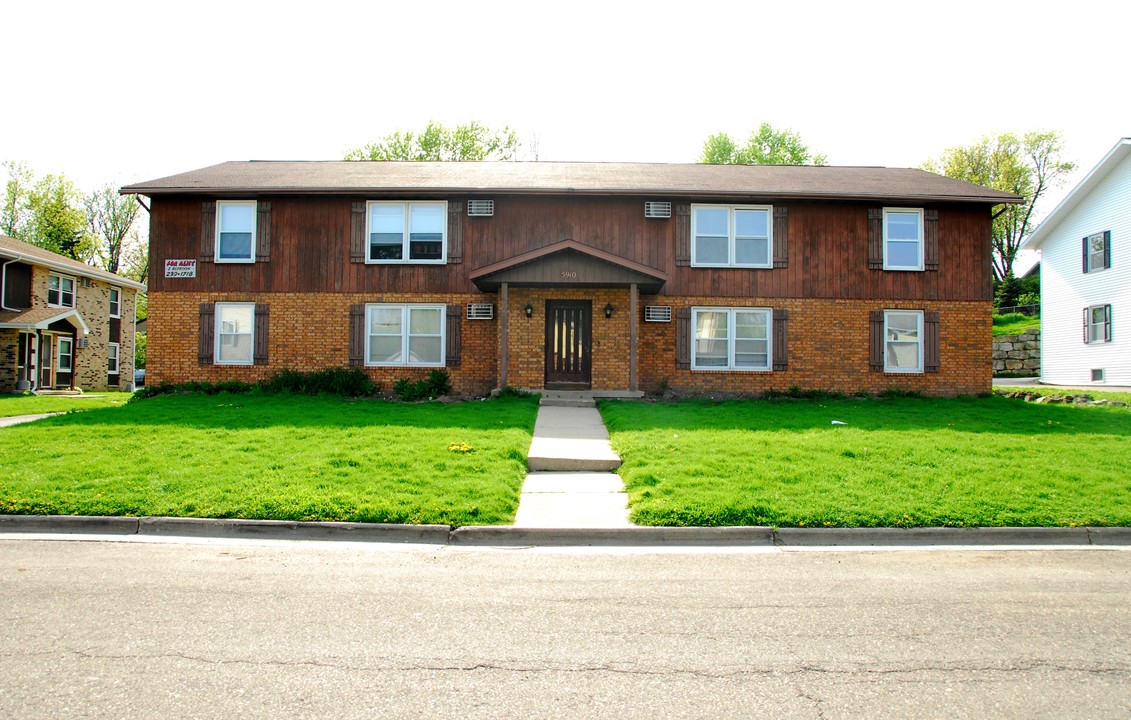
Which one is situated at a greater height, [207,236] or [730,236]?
[730,236]

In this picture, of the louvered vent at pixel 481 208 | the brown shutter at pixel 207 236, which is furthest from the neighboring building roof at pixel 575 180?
the brown shutter at pixel 207 236

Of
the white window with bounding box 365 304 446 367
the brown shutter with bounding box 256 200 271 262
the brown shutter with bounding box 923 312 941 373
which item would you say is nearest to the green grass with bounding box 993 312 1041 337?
the brown shutter with bounding box 923 312 941 373

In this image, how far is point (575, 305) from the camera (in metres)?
17.2

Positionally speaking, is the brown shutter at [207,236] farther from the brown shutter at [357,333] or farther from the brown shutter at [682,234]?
the brown shutter at [682,234]

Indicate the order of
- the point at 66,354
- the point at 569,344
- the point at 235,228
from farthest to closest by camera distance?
the point at 66,354
the point at 235,228
the point at 569,344

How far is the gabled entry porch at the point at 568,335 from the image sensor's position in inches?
653

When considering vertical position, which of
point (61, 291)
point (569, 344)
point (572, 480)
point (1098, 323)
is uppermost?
point (61, 291)

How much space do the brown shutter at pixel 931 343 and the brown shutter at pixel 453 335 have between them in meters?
11.2

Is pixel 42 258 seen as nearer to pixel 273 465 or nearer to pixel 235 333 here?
pixel 235 333

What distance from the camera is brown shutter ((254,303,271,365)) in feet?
57.3

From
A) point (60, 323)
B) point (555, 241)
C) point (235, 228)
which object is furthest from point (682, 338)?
point (60, 323)

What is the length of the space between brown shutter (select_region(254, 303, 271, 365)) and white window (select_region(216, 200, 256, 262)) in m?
1.40

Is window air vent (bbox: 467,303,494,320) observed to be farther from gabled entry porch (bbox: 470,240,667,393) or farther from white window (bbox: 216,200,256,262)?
white window (bbox: 216,200,256,262)

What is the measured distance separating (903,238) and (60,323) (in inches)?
1191
